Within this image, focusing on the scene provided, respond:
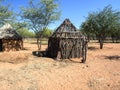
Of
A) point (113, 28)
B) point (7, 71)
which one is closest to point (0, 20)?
point (7, 71)

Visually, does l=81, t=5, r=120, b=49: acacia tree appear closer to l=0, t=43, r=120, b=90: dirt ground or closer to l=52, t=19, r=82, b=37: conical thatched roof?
l=52, t=19, r=82, b=37: conical thatched roof

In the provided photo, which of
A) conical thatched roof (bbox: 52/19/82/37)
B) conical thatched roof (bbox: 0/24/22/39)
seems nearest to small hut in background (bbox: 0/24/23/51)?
conical thatched roof (bbox: 0/24/22/39)

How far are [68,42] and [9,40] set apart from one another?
11572mm

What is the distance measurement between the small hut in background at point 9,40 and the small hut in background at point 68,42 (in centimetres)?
981

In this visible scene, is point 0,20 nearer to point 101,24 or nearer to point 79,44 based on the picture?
point 79,44

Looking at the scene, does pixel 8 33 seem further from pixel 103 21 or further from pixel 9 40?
pixel 103 21

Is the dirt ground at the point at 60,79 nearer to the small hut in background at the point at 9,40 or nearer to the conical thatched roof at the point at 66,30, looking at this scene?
the conical thatched roof at the point at 66,30

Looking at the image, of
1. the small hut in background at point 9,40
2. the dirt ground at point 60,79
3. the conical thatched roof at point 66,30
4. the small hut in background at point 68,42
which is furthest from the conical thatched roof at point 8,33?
the dirt ground at point 60,79

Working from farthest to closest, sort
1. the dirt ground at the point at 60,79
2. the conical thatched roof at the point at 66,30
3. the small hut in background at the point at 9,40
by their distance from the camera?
the small hut in background at the point at 9,40, the conical thatched roof at the point at 66,30, the dirt ground at the point at 60,79

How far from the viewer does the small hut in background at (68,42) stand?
59.1 ft

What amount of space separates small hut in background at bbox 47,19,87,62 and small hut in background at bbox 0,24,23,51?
9814 millimetres

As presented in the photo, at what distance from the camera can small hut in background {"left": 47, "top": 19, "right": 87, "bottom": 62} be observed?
18005mm

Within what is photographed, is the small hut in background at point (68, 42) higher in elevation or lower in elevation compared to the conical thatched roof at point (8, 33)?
lower

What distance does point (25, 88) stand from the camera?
950cm
